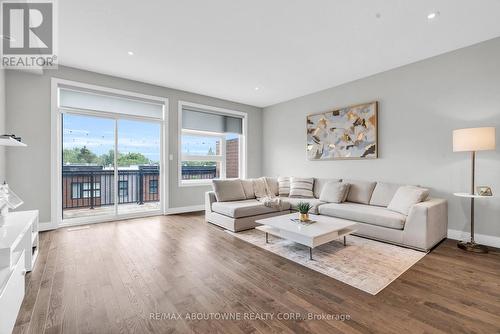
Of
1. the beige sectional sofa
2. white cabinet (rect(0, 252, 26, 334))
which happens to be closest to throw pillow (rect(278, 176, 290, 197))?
the beige sectional sofa

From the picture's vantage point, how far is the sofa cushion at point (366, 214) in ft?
10.0

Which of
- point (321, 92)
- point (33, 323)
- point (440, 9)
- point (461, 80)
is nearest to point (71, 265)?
point (33, 323)

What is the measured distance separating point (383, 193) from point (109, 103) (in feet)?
16.9

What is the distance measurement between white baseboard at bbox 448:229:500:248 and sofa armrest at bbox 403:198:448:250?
434 millimetres

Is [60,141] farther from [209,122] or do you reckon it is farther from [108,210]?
[209,122]

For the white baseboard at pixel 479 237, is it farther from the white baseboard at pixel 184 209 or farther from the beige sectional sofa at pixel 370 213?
the white baseboard at pixel 184 209

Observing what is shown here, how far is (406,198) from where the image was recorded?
321 centimetres

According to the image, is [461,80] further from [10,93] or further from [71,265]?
[10,93]

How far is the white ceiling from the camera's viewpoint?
2.40 metres

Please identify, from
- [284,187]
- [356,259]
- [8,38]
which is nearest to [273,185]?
[284,187]

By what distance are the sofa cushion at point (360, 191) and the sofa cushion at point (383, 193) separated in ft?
0.26

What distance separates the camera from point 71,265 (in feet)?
8.16

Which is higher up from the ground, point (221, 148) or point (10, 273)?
point (221, 148)

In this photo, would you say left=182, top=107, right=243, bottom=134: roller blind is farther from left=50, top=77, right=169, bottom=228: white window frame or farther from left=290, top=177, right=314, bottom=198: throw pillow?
left=290, top=177, right=314, bottom=198: throw pillow
